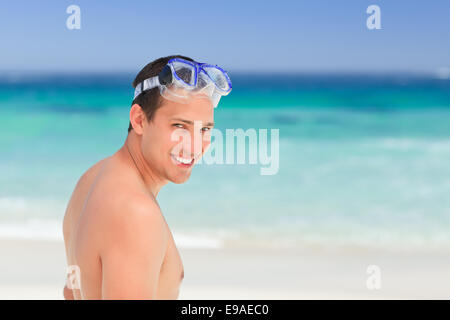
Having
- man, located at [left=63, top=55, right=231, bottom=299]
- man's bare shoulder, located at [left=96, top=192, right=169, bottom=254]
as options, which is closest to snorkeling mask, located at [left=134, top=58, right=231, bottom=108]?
man, located at [left=63, top=55, right=231, bottom=299]

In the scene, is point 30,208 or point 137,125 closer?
point 137,125

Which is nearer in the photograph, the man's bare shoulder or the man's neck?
the man's bare shoulder

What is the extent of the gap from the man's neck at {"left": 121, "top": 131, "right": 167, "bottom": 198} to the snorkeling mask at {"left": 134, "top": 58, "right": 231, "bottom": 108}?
0.54ft

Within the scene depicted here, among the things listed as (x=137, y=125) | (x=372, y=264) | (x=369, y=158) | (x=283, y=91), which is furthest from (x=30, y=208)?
(x=283, y=91)

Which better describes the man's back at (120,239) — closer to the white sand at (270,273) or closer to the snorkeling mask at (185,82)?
the snorkeling mask at (185,82)

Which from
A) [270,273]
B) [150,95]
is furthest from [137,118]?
[270,273]

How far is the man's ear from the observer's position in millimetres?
1918

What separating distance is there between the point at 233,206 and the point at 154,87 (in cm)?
575

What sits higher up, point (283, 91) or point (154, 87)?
point (283, 91)

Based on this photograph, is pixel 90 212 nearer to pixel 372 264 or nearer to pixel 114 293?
pixel 114 293

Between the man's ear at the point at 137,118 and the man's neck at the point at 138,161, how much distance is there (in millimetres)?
28

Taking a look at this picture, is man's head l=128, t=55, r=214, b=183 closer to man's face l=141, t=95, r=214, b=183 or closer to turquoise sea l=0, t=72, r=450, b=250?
man's face l=141, t=95, r=214, b=183

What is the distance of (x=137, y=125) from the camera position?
193 centimetres

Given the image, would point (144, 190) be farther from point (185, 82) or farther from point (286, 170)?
point (286, 170)
